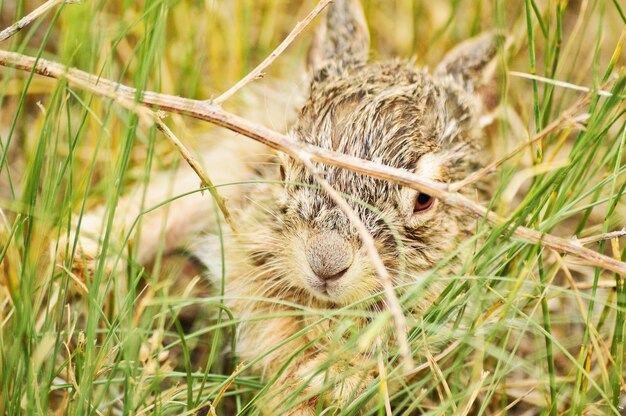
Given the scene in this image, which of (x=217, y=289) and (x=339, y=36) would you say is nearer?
(x=217, y=289)

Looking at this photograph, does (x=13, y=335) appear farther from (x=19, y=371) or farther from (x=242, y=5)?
(x=242, y=5)

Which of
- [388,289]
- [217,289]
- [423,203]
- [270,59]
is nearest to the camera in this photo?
[388,289]

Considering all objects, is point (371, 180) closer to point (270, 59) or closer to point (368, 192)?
point (368, 192)

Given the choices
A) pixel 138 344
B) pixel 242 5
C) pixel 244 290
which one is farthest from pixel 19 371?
pixel 242 5

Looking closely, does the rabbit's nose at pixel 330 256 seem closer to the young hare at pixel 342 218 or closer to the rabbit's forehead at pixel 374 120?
the young hare at pixel 342 218

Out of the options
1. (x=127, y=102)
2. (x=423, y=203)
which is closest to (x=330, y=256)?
(x=423, y=203)

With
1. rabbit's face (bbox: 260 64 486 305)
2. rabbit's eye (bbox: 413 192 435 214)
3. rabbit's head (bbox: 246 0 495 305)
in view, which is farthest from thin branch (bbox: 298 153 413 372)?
rabbit's eye (bbox: 413 192 435 214)

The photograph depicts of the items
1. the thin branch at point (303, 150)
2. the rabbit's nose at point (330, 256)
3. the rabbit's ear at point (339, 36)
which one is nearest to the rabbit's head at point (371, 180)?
the rabbit's nose at point (330, 256)
